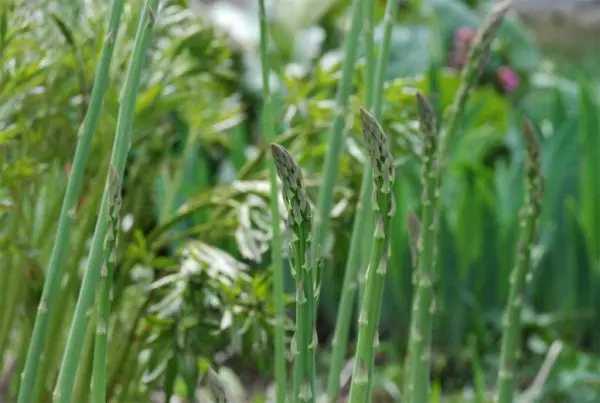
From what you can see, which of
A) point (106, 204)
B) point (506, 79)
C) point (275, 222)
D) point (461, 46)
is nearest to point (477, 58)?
point (275, 222)

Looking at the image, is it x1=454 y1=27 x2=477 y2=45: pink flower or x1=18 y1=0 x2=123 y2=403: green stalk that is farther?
x1=454 y1=27 x2=477 y2=45: pink flower

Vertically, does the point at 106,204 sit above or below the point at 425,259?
above

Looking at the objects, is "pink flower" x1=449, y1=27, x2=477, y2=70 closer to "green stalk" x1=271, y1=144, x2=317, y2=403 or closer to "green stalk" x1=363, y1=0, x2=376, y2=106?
"green stalk" x1=363, y1=0, x2=376, y2=106

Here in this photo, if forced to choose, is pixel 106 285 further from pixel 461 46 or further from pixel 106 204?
pixel 461 46

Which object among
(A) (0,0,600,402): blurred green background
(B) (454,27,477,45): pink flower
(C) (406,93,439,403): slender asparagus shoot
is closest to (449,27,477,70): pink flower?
(B) (454,27,477,45): pink flower

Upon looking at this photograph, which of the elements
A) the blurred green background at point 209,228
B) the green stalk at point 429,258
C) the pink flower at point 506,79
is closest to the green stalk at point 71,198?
the blurred green background at point 209,228

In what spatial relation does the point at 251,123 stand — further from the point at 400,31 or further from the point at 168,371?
the point at 168,371

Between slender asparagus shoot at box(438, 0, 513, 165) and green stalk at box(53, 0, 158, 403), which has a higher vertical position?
green stalk at box(53, 0, 158, 403)

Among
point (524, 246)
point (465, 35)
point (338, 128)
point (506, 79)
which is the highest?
point (338, 128)
